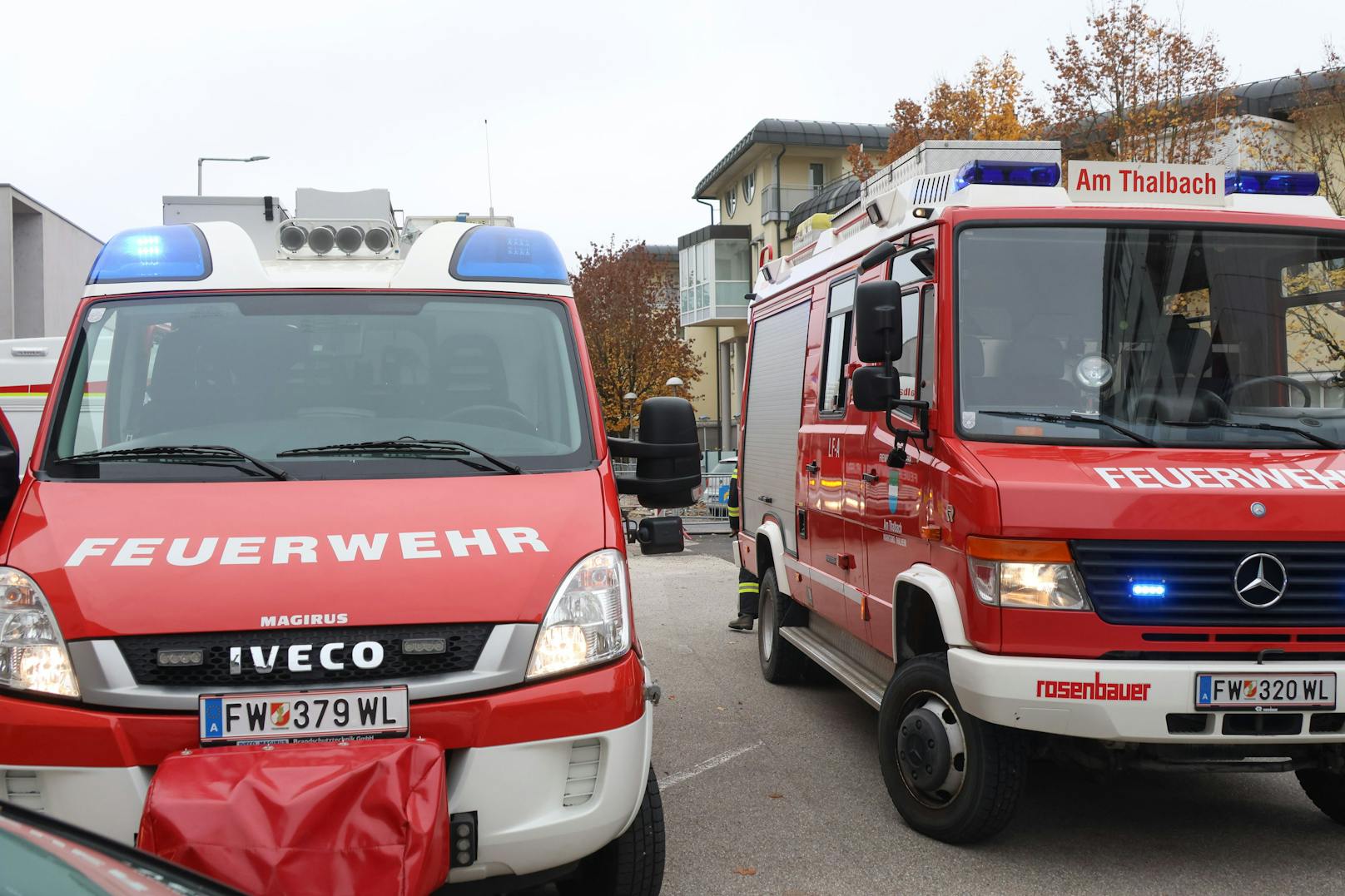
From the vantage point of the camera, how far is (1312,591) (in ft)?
14.6

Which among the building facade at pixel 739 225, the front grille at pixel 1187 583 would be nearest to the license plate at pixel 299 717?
the front grille at pixel 1187 583

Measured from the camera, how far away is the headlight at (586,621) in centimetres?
354

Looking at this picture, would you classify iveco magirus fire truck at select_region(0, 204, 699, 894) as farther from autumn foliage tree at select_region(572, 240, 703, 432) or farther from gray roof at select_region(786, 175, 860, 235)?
autumn foliage tree at select_region(572, 240, 703, 432)

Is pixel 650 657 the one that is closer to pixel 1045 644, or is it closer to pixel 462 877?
pixel 1045 644

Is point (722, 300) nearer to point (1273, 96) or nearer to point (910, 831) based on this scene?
point (1273, 96)

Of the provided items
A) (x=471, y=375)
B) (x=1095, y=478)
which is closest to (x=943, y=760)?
(x=1095, y=478)

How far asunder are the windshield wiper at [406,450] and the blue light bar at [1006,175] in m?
2.50

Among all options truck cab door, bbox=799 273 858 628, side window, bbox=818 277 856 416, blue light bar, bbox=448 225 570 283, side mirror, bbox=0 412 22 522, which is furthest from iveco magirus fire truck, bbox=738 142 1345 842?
side mirror, bbox=0 412 22 522

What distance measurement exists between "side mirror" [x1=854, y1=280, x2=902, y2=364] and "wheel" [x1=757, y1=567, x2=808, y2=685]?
10.8 feet

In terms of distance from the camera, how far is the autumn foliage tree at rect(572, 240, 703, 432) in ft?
161

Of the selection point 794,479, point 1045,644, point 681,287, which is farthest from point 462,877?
point 681,287

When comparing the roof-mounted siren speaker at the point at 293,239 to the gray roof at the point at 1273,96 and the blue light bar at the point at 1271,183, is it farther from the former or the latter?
the gray roof at the point at 1273,96

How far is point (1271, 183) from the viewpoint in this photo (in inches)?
229

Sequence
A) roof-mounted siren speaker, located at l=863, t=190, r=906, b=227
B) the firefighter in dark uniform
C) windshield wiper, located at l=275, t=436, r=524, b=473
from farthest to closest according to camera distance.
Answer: the firefighter in dark uniform
roof-mounted siren speaker, located at l=863, t=190, r=906, b=227
windshield wiper, located at l=275, t=436, r=524, b=473
